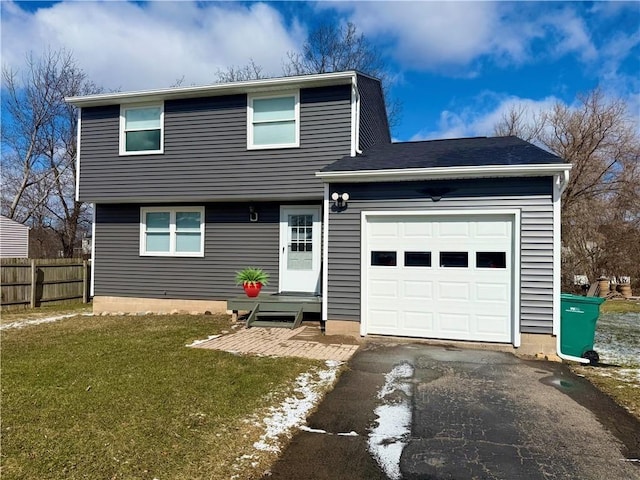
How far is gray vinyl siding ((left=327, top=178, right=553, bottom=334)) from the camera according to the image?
6.68 meters

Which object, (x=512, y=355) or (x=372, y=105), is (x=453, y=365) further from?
(x=372, y=105)

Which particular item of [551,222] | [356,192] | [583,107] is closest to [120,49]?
[356,192]

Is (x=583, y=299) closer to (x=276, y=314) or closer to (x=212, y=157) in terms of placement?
(x=276, y=314)

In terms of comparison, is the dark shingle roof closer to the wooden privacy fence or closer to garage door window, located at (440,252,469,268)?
garage door window, located at (440,252,469,268)

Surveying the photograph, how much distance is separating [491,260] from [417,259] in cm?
125

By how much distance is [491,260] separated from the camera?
7.04 meters

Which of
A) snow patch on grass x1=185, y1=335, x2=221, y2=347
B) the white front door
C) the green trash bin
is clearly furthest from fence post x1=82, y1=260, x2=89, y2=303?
the green trash bin

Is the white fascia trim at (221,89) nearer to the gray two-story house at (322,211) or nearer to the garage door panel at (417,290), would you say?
the gray two-story house at (322,211)

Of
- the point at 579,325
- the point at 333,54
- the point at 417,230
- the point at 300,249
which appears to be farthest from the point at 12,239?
the point at 579,325

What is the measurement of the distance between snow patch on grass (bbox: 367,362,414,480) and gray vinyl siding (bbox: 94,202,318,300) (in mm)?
5713

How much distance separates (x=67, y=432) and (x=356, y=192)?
18.7 ft

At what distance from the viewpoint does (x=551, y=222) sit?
6676mm

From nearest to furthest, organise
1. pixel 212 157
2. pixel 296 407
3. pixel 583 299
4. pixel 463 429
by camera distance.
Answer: pixel 463 429 → pixel 296 407 → pixel 583 299 → pixel 212 157

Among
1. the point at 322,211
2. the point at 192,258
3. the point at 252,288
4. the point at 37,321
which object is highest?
the point at 322,211
